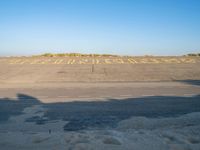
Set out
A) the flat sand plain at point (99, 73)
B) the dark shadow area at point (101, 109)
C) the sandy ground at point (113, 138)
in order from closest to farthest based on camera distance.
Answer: the sandy ground at point (113, 138) < the dark shadow area at point (101, 109) < the flat sand plain at point (99, 73)

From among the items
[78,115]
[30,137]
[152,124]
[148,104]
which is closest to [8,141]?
[30,137]

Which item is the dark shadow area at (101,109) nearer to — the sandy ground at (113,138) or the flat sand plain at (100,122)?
the flat sand plain at (100,122)

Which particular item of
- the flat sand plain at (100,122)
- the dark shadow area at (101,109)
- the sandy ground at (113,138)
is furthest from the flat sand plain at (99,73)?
the sandy ground at (113,138)

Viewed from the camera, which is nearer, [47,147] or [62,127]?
[47,147]

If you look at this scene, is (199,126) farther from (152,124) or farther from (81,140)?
(81,140)

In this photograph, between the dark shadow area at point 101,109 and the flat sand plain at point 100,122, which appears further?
the dark shadow area at point 101,109

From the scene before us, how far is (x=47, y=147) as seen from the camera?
6.28 m

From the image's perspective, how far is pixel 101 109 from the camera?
11.1m

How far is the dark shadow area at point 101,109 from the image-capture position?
9.28 m

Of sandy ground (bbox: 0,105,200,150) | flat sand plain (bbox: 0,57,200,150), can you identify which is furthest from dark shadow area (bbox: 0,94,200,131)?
sandy ground (bbox: 0,105,200,150)

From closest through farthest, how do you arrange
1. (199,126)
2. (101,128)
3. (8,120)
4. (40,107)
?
(199,126), (101,128), (8,120), (40,107)

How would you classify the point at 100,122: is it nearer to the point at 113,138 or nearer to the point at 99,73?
the point at 113,138

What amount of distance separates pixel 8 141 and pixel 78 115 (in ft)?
12.0

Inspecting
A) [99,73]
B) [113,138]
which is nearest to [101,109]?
[113,138]
